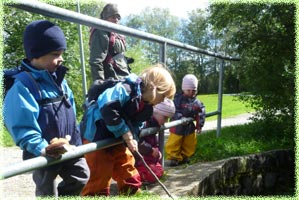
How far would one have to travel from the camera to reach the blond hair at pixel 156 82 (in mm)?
2576

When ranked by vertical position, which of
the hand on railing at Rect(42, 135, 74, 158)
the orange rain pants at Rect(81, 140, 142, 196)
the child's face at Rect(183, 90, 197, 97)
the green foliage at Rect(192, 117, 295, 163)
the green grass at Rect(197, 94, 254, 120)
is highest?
the child's face at Rect(183, 90, 197, 97)

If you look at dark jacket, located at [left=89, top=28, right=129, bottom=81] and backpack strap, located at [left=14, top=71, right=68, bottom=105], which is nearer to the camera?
backpack strap, located at [left=14, top=71, right=68, bottom=105]

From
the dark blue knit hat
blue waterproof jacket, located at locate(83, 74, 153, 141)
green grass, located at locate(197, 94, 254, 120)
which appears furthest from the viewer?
green grass, located at locate(197, 94, 254, 120)

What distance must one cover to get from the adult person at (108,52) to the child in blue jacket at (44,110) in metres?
1.20

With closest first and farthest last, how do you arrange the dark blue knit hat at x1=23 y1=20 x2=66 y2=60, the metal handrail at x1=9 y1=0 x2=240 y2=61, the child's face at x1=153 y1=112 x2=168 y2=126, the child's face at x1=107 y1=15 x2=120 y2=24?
the metal handrail at x1=9 y1=0 x2=240 y2=61
the dark blue knit hat at x1=23 y1=20 x2=66 y2=60
the child's face at x1=153 y1=112 x2=168 y2=126
the child's face at x1=107 y1=15 x2=120 y2=24

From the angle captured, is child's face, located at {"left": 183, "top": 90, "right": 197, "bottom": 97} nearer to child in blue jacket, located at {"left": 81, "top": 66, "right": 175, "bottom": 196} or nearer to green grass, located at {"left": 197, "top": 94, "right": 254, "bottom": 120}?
child in blue jacket, located at {"left": 81, "top": 66, "right": 175, "bottom": 196}

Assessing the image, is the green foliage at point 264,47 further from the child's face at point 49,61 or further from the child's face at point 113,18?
the child's face at point 49,61

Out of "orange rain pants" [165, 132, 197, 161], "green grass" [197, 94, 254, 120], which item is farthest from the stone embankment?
"green grass" [197, 94, 254, 120]

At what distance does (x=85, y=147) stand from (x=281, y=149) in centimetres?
389

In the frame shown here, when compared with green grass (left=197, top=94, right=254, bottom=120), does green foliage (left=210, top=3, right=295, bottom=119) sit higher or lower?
higher

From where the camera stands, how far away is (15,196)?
3.19 metres

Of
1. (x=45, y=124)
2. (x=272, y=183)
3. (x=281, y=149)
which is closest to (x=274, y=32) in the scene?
(x=281, y=149)

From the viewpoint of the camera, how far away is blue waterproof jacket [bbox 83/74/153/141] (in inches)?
95.2

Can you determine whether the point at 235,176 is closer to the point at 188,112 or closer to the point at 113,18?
the point at 188,112
